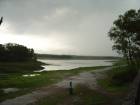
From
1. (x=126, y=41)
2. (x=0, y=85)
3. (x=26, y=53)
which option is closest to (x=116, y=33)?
(x=126, y=41)

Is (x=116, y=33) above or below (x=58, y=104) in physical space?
above

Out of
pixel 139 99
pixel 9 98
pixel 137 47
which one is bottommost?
pixel 9 98

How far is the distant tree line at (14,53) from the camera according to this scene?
14062 cm

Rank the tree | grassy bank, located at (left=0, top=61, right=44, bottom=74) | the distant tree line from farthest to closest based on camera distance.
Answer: the distant tree line, grassy bank, located at (left=0, top=61, right=44, bottom=74), the tree

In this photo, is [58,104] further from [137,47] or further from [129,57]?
[129,57]

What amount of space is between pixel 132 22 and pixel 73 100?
3535 cm

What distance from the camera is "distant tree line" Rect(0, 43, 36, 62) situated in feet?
461

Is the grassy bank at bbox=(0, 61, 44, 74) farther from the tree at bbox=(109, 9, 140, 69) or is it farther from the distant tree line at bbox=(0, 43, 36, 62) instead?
the tree at bbox=(109, 9, 140, 69)

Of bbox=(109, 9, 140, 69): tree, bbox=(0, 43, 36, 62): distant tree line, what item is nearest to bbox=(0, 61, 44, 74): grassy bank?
bbox=(0, 43, 36, 62): distant tree line

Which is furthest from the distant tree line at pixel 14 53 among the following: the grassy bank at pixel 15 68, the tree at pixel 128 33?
the tree at pixel 128 33

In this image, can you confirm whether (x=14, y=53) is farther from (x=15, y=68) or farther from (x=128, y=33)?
(x=128, y=33)

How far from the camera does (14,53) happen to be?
6078 inches

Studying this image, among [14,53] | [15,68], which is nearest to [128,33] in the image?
[15,68]

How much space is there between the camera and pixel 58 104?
101 feet
